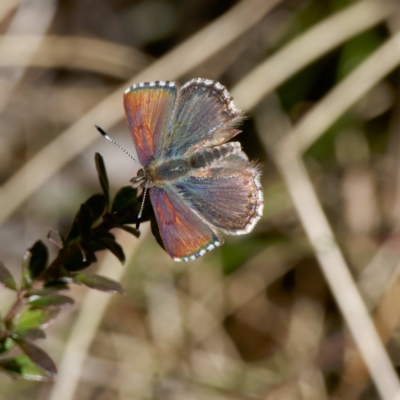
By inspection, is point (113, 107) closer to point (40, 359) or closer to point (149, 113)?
point (149, 113)

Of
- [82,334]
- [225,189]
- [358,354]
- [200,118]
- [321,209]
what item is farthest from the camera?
[321,209]

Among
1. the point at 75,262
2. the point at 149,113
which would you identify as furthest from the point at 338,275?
the point at 75,262

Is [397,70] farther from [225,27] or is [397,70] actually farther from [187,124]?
[187,124]

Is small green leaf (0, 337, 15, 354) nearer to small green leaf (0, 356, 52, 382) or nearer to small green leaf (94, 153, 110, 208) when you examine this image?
small green leaf (0, 356, 52, 382)

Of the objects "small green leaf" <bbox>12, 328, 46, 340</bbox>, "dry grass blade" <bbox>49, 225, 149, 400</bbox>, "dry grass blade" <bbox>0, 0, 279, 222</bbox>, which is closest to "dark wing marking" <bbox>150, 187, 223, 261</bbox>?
"small green leaf" <bbox>12, 328, 46, 340</bbox>

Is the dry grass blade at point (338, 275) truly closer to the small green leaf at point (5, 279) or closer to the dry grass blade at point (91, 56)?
the dry grass blade at point (91, 56)

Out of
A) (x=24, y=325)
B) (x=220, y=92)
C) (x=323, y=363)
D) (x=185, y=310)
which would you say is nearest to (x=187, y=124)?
(x=220, y=92)
